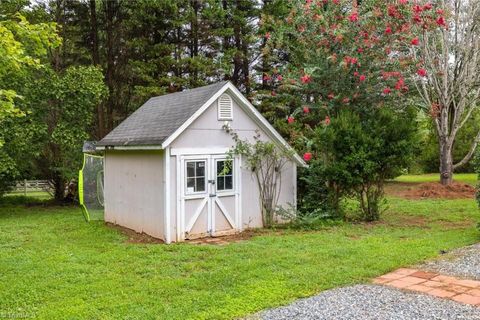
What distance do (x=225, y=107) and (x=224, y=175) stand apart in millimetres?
1471

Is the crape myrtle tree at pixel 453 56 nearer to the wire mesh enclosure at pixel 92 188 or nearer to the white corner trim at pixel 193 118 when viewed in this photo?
the white corner trim at pixel 193 118

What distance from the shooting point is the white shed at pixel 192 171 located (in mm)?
8430

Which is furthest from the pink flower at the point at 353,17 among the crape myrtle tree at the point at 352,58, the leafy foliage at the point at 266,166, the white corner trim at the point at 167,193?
the white corner trim at the point at 167,193

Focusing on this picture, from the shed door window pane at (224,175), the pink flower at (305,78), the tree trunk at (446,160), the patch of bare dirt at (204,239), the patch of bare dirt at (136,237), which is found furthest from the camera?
the tree trunk at (446,160)

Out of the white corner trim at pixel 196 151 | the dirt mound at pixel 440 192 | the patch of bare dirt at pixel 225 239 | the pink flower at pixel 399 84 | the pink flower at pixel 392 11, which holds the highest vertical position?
the pink flower at pixel 392 11

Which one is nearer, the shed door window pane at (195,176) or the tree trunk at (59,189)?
the shed door window pane at (195,176)

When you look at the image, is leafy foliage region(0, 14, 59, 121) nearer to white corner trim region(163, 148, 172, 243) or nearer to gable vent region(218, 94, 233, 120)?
white corner trim region(163, 148, 172, 243)

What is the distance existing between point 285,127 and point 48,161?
8.73 metres

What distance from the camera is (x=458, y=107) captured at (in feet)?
Result: 53.1

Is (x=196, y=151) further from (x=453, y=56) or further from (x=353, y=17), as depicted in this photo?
(x=453, y=56)

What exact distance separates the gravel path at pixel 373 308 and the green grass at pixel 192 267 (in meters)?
0.27

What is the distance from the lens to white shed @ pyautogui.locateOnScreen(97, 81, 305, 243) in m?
8.43

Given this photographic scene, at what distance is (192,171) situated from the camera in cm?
870

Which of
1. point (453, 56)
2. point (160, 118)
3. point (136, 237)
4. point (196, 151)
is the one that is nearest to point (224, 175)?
point (196, 151)
